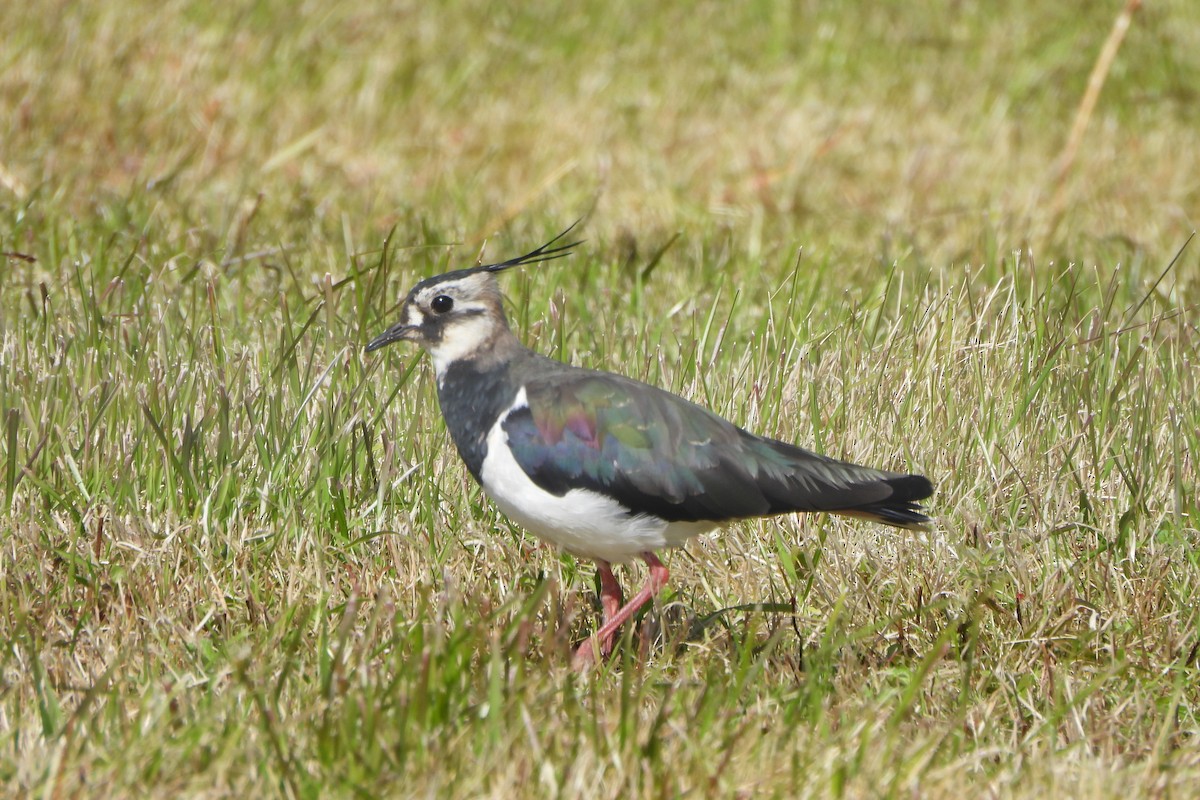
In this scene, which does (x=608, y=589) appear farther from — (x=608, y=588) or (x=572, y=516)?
(x=572, y=516)

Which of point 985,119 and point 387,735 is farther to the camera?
point 985,119

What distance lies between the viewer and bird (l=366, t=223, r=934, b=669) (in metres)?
3.54

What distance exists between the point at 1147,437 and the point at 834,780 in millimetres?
1883

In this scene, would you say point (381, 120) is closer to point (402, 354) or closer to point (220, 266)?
point (220, 266)

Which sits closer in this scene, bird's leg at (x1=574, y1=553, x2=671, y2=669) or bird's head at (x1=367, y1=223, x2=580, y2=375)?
bird's leg at (x1=574, y1=553, x2=671, y2=669)

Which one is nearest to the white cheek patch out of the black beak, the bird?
the black beak

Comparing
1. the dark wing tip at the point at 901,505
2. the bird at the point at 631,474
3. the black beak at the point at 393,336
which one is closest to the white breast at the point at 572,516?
the bird at the point at 631,474

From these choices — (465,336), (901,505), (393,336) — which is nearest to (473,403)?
(465,336)

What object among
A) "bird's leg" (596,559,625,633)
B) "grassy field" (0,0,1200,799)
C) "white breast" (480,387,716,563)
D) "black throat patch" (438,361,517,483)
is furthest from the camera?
"bird's leg" (596,559,625,633)

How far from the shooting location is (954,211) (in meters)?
7.21

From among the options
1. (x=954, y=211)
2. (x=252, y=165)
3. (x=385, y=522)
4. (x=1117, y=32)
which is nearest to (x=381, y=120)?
(x=252, y=165)

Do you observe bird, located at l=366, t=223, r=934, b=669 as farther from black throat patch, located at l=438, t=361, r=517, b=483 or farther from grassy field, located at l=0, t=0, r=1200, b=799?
grassy field, located at l=0, t=0, r=1200, b=799

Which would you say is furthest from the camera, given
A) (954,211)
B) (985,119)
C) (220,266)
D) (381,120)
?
(985,119)

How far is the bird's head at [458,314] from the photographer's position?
3.99m
